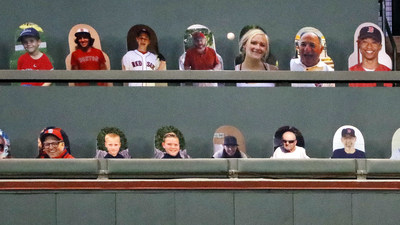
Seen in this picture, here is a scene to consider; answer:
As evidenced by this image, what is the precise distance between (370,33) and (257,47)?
41.7 inches

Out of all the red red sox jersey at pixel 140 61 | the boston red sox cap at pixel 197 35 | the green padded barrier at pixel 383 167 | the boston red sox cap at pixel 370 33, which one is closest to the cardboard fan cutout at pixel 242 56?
the boston red sox cap at pixel 197 35

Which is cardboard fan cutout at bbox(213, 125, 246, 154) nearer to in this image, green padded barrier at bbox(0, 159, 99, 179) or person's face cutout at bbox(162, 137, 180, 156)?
person's face cutout at bbox(162, 137, 180, 156)

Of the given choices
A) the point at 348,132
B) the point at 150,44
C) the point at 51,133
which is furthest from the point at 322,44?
the point at 51,133

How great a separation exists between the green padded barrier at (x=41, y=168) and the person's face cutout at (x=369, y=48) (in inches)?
111

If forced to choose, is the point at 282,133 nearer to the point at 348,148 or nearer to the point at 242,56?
the point at 348,148


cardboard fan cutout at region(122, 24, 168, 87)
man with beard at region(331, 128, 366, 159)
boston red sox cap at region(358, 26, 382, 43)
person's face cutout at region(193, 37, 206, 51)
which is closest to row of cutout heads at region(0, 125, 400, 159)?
man with beard at region(331, 128, 366, 159)

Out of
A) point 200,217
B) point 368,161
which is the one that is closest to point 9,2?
point 200,217

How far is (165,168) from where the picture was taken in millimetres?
7320

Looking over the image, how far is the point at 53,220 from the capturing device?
7.20 metres

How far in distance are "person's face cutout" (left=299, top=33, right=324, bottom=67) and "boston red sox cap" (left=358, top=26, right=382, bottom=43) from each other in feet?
1.30

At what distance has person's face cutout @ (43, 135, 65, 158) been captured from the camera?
7621 mm

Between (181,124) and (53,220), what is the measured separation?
1507 millimetres

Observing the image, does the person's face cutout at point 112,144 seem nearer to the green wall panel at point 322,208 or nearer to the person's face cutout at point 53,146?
the person's face cutout at point 53,146

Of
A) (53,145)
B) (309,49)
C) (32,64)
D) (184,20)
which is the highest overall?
(184,20)
